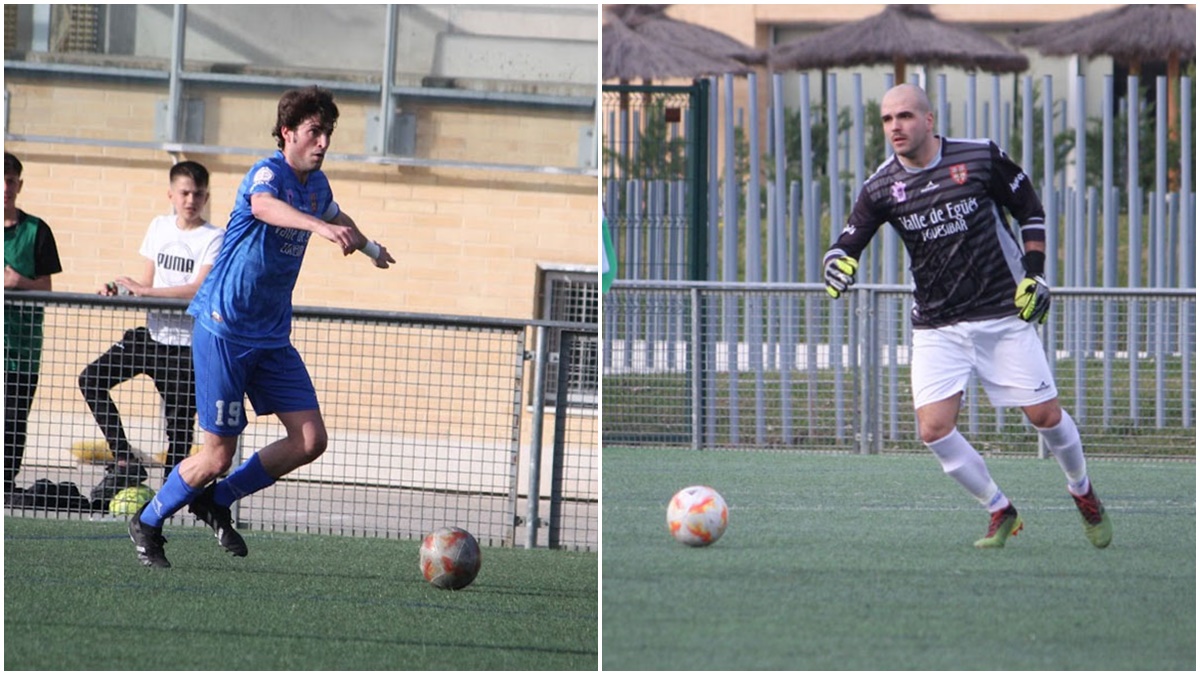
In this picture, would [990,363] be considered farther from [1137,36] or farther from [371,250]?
[1137,36]

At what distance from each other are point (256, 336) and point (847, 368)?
4468mm

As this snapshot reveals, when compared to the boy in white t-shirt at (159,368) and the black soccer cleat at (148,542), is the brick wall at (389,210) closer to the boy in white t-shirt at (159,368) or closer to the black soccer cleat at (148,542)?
the boy in white t-shirt at (159,368)

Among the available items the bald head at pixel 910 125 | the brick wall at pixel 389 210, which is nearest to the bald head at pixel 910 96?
the bald head at pixel 910 125

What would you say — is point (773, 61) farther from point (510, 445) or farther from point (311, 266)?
point (510, 445)

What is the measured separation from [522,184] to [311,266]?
137 cm

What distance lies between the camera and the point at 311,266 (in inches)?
378

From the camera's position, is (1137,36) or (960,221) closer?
(960,221)

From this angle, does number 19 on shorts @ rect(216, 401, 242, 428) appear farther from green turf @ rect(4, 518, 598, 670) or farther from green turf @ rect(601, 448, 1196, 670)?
green turf @ rect(601, 448, 1196, 670)

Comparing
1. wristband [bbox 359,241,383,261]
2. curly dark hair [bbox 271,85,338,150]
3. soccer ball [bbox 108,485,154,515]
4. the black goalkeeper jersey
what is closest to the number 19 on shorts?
wristband [bbox 359,241,383,261]

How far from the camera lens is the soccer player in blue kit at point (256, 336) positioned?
16.0ft

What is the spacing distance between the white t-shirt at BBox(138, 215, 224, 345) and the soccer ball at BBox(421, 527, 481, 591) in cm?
193

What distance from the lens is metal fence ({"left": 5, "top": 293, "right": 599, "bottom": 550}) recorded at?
6.57 metres

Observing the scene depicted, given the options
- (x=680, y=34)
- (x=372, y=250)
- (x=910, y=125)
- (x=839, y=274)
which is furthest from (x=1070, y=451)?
(x=680, y=34)

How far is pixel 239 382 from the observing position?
16.4 ft
